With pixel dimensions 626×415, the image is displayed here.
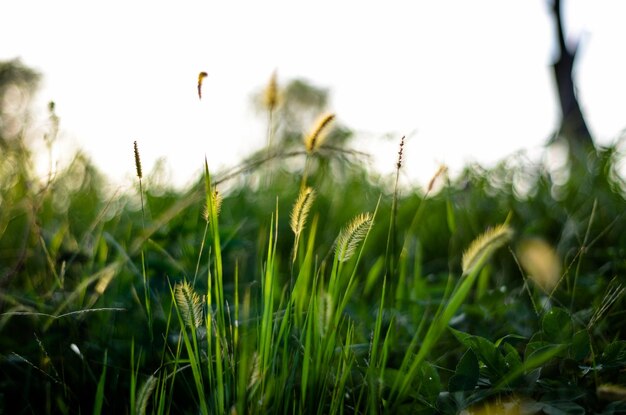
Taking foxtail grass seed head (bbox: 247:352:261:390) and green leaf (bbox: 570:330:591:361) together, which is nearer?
foxtail grass seed head (bbox: 247:352:261:390)

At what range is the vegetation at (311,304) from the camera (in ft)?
3.05

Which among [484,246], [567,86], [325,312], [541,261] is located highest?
[567,86]

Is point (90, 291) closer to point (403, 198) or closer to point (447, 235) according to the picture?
point (447, 235)

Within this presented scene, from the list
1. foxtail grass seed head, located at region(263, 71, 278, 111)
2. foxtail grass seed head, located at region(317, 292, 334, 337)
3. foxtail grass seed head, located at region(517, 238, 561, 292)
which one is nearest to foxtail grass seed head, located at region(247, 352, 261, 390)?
foxtail grass seed head, located at region(317, 292, 334, 337)

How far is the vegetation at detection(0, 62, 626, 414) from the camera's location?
0.93m

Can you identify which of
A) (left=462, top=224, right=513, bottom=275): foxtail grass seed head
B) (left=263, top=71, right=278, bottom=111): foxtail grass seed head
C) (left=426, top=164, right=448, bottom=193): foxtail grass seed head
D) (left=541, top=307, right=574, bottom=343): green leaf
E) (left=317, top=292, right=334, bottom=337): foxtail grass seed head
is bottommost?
(left=541, top=307, right=574, bottom=343): green leaf

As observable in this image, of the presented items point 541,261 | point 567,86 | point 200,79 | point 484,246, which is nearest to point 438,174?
point 484,246

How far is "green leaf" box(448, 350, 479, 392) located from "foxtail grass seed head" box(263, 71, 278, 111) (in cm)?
76

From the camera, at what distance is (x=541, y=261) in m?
1.80

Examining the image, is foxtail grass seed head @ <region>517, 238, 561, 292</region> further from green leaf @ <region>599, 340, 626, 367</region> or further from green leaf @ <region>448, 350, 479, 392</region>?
green leaf @ <region>448, 350, 479, 392</region>

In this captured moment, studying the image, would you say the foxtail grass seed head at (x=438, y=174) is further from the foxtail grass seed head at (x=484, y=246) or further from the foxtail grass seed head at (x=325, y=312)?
the foxtail grass seed head at (x=325, y=312)

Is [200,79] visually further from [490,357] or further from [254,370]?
[490,357]

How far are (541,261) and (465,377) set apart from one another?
973mm

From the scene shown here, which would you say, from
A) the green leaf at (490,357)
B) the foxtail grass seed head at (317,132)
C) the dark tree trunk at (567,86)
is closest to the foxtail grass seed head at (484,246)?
the green leaf at (490,357)
